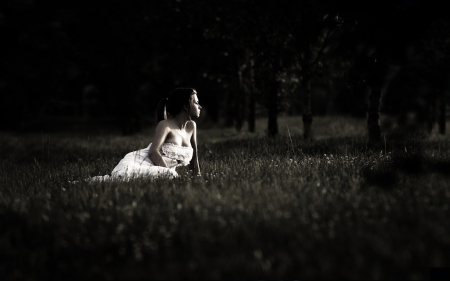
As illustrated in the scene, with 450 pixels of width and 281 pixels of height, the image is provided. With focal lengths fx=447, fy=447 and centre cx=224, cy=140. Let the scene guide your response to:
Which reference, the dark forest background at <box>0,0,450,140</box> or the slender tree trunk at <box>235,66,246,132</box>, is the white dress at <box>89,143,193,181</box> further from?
the slender tree trunk at <box>235,66,246,132</box>

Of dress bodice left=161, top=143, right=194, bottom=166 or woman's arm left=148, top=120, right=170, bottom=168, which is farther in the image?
dress bodice left=161, top=143, right=194, bottom=166

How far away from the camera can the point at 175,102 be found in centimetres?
748

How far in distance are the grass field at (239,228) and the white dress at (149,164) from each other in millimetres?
650

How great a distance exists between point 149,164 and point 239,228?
3591 mm

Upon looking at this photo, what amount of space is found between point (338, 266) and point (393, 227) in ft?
2.92

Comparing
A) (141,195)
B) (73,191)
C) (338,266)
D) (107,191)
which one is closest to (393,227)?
(338,266)

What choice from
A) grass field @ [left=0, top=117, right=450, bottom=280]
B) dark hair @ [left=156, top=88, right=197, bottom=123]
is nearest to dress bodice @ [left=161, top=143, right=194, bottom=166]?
dark hair @ [left=156, top=88, right=197, bottom=123]

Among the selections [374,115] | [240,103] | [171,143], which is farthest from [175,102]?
[240,103]

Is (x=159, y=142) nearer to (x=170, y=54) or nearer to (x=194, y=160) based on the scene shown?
(x=194, y=160)

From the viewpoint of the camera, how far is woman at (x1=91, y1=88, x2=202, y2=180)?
721cm

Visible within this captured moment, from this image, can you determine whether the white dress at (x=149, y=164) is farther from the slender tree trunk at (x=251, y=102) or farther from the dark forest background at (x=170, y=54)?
the slender tree trunk at (x=251, y=102)

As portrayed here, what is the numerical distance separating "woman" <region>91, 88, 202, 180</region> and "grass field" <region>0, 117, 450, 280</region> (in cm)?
103

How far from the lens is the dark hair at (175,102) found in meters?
7.37

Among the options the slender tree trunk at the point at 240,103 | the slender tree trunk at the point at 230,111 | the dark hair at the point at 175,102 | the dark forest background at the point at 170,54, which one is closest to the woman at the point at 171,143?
the dark hair at the point at 175,102
